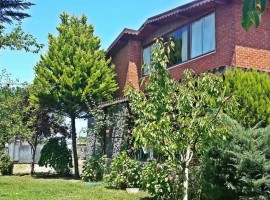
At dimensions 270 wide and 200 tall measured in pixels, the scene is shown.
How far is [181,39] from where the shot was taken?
1617 centimetres

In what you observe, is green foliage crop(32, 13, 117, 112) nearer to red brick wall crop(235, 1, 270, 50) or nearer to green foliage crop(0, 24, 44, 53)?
green foliage crop(0, 24, 44, 53)

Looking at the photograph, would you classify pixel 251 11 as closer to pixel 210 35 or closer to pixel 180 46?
pixel 210 35

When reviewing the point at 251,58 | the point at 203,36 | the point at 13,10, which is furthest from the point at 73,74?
the point at 251,58

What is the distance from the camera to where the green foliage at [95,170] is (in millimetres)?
17109

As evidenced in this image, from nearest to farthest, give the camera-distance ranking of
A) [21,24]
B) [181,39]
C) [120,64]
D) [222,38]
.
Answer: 1. [21,24]
2. [222,38]
3. [181,39]
4. [120,64]

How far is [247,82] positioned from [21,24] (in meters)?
7.25

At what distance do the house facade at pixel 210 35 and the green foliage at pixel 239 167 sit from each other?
3.80 m

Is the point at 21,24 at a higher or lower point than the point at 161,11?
lower

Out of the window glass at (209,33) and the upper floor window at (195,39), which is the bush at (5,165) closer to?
the upper floor window at (195,39)

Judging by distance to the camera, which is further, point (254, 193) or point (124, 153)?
point (124, 153)

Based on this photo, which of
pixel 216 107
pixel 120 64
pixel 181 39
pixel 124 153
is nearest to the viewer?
pixel 216 107

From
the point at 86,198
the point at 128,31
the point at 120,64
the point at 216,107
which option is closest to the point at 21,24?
the point at 86,198

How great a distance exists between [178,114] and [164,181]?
108 inches

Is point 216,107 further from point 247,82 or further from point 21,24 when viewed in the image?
point 21,24
